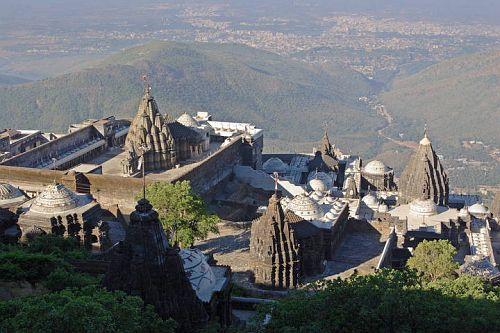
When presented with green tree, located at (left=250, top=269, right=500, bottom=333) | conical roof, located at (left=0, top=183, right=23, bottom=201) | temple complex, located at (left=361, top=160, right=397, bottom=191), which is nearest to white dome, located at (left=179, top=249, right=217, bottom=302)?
green tree, located at (left=250, top=269, right=500, bottom=333)

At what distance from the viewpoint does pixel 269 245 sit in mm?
34719

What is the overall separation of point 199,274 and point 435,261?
1372cm

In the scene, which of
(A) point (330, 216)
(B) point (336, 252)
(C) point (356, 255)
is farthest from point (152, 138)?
(C) point (356, 255)

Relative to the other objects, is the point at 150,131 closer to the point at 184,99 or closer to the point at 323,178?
the point at 323,178

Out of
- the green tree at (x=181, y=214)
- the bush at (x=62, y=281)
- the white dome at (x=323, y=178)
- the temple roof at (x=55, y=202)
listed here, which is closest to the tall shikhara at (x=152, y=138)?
the white dome at (x=323, y=178)

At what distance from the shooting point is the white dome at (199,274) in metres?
24.2

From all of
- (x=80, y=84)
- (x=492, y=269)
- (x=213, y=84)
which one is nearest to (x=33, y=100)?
(x=80, y=84)

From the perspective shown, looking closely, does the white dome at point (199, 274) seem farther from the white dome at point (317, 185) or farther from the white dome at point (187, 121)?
the white dome at point (187, 121)

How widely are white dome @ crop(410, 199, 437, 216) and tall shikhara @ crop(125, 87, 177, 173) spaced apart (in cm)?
1853

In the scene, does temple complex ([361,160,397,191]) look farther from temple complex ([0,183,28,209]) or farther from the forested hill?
the forested hill

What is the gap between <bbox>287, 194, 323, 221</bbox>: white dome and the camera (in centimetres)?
3916

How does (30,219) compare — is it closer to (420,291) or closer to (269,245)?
(269,245)

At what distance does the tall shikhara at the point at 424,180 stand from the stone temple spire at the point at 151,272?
110 ft

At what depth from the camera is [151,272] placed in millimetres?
21531
